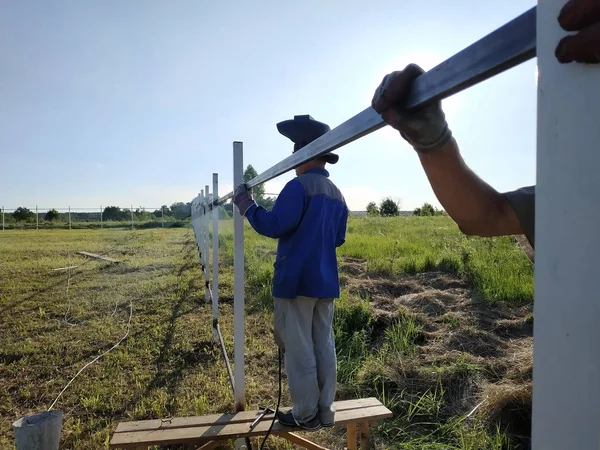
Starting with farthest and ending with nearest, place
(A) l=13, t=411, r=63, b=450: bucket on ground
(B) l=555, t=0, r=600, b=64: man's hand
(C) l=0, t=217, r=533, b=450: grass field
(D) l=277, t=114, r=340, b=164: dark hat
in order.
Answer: (C) l=0, t=217, r=533, b=450: grass field, (D) l=277, t=114, r=340, b=164: dark hat, (A) l=13, t=411, r=63, b=450: bucket on ground, (B) l=555, t=0, r=600, b=64: man's hand

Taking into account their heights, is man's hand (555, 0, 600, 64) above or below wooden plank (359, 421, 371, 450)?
above

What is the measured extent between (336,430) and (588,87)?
2.62 meters

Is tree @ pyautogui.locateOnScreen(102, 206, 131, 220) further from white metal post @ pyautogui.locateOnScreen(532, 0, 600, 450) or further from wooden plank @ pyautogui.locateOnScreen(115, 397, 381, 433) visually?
white metal post @ pyautogui.locateOnScreen(532, 0, 600, 450)

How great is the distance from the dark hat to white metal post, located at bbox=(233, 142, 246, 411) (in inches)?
21.0

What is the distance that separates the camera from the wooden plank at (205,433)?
1909 millimetres

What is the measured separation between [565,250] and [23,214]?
37.6 m

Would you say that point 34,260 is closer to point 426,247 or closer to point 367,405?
point 426,247

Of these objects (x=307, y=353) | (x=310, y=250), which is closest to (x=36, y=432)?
(x=307, y=353)

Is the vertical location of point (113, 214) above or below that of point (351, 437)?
above

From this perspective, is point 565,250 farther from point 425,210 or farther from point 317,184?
point 425,210

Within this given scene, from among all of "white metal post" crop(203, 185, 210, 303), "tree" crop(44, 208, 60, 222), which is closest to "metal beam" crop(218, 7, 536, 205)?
"white metal post" crop(203, 185, 210, 303)

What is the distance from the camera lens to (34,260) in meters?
10.0

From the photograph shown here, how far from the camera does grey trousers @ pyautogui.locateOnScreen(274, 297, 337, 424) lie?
1.89 m

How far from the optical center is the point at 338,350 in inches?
143
